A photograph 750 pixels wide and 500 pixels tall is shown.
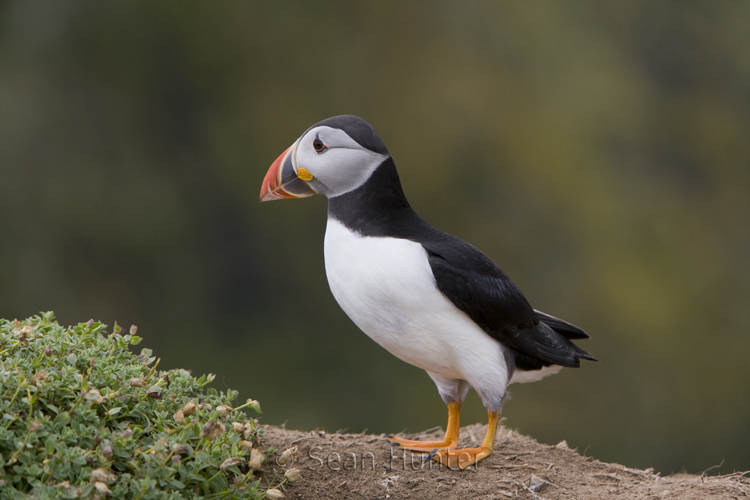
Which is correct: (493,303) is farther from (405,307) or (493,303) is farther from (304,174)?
(304,174)

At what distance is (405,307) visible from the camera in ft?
8.70

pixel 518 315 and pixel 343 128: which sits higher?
pixel 343 128

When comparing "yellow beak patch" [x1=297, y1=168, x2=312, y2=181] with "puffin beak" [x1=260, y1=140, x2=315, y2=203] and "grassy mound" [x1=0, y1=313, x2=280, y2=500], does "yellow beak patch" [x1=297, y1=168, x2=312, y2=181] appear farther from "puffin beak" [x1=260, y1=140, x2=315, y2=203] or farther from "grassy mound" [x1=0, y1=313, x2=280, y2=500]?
"grassy mound" [x1=0, y1=313, x2=280, y2=500]

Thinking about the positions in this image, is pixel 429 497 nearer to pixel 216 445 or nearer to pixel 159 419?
pixel 216 445

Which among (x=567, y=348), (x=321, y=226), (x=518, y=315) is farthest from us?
(x=321, y=226)

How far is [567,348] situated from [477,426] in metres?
0.91

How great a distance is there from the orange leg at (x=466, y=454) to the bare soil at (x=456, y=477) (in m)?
0.03

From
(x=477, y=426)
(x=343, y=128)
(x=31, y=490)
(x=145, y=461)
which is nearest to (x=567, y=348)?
(x=477, y=426)

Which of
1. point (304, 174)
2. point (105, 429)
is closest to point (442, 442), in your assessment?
point (304, 174)

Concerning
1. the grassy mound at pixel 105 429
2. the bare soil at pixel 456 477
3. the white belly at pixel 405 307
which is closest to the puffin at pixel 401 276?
the white belly at pixel 405 307

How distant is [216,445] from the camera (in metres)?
2.15

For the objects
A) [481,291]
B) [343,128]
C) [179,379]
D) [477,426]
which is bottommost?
[477,426]

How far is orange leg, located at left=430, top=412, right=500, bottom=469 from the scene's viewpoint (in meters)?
2.83

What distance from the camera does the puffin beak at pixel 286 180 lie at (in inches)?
112
